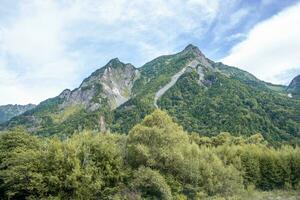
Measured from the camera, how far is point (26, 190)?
177 feet

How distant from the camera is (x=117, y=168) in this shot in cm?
5841

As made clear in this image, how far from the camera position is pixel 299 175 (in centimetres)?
9100

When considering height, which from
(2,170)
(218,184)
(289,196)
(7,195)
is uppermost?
(2,170)

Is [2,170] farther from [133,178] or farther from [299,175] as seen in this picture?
[299,175]

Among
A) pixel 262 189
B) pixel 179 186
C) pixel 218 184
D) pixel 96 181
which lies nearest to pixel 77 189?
pixel 96 181

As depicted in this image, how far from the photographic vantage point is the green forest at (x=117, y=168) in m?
53.4

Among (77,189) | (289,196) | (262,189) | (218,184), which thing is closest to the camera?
(77,189)

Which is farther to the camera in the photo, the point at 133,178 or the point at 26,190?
the point at 133,178

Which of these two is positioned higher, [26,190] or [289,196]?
[26,190]

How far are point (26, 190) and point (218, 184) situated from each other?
3397 centimetres

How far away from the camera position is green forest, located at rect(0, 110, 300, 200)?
53.4m

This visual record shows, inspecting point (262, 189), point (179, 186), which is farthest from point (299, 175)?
point (179, 186)

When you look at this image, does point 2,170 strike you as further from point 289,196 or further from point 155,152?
point 289,196

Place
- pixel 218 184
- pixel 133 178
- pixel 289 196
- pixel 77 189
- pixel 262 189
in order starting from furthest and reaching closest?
pixel 262 189
pixel 289 196
pixel 218 184
pixel 133 178
pixel 77 189
